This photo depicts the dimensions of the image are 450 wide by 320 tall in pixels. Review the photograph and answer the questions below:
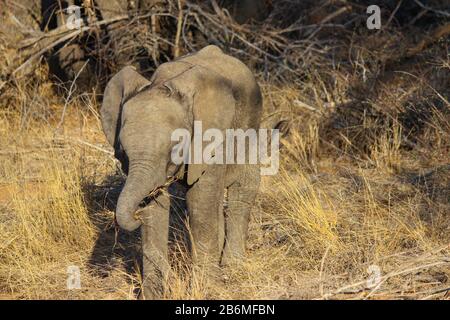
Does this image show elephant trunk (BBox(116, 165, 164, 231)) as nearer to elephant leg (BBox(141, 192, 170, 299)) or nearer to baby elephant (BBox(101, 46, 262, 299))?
baby elephant (BBox(101, 46, 262, 299))

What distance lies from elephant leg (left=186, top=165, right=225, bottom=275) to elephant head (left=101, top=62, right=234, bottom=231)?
19 centimetres

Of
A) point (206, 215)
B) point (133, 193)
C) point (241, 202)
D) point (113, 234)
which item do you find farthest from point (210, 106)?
point (113, 234)

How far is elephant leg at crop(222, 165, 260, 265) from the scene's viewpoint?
689 centimetres

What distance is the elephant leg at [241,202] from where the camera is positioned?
689cm

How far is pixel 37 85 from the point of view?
34.6 feet

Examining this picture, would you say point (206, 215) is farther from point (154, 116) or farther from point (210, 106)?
point (154, 116)

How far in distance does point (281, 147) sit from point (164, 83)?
390 centimetres

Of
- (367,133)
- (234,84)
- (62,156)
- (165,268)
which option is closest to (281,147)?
(367,133)

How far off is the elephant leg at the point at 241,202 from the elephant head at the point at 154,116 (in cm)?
110

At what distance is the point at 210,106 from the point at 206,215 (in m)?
0.75

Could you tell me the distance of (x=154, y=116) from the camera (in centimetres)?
525

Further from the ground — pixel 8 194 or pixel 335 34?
pixel 335 34

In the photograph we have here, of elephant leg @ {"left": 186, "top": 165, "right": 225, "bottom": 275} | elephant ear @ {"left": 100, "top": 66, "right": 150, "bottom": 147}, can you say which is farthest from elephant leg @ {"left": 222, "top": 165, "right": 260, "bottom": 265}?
elephant ear @ {"left": 100, "top": 66, "right": 150, "bottom": 147}
